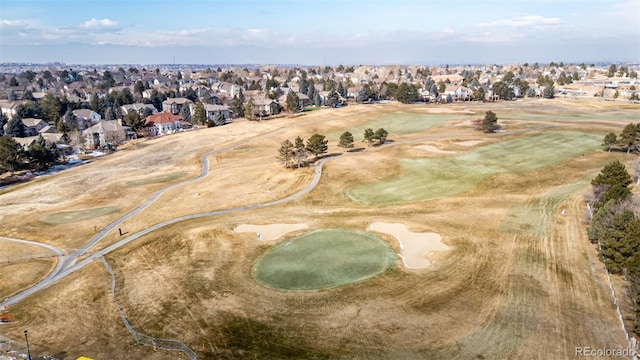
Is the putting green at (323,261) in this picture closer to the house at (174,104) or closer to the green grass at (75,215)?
the green grass at (75,215)

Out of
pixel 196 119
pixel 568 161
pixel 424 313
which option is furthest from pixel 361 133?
pixel 424 313

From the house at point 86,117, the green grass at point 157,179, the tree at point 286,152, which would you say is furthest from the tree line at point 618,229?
the house at point 86,117

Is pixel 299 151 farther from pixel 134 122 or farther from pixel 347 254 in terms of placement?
pixel 134 122

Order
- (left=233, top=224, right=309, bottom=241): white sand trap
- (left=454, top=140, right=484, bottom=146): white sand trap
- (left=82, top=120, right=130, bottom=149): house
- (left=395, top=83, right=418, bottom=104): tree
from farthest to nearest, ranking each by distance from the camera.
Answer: (left=395, top=83, right=418, bottom=104): tree, (left=82, top=120, right=130, bottom=149): house, (left=454, top=140, right=484, bottom=146): white sand trap, (left=233, top=224, right=309, bottom=241): white sand trap

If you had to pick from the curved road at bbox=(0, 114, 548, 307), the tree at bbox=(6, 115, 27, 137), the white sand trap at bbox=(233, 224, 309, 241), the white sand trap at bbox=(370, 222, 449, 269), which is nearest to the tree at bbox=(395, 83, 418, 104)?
the curved road at bbox=(0, 114, 548, 307)

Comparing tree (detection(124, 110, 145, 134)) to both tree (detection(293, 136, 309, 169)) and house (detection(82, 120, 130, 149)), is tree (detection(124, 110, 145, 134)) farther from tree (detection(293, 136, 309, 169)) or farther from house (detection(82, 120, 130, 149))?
tree (detection(293, 136, 309, 169))

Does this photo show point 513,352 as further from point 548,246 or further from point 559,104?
point 559,104

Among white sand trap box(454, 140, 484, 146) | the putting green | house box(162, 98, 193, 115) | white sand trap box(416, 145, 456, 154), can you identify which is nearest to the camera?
the putting green
